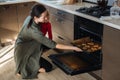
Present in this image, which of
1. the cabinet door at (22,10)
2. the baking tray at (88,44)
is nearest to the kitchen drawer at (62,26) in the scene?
Answer: the baking tray at (88,44)

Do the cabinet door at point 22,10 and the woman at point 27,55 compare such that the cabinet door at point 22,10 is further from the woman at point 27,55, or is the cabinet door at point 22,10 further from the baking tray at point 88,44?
the baking tray at point 88,44

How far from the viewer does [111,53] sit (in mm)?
2572

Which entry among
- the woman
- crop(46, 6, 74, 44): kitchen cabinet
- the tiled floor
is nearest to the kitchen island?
the tiled floor

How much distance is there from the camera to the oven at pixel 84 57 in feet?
8.39

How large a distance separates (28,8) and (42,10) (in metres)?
1.52

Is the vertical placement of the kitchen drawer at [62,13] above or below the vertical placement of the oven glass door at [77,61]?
above

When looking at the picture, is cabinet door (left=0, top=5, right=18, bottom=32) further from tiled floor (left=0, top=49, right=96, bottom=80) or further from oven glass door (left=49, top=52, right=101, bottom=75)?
oven glass door (left=49, top=52, right=101, bottom=75)

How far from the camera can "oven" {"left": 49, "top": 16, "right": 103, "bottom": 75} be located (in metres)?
2.56

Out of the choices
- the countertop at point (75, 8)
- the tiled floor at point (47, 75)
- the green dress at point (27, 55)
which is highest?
the countertop at point (75, 8)

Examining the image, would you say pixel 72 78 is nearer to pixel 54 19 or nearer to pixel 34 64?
pixel 34 64

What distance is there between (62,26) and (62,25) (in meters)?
0.02

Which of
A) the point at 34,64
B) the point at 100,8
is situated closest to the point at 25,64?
the point at 34,64

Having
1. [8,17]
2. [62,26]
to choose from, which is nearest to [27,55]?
[62,26]

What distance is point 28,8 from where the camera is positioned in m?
4.36
